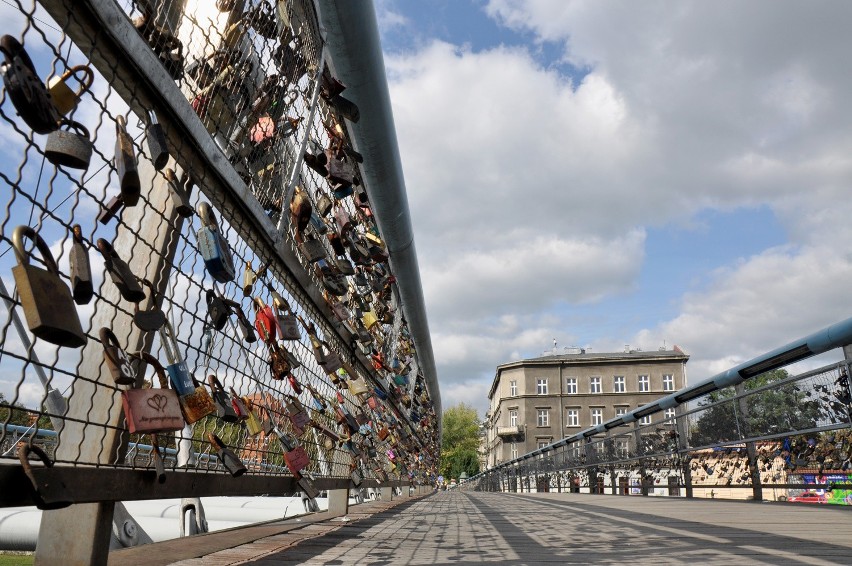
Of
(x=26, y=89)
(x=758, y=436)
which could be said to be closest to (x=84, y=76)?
(x=26, y=89)

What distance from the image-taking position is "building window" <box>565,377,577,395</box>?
5638 cm

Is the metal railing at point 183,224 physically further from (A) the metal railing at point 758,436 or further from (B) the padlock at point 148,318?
(A) the metal railing at point 758,436

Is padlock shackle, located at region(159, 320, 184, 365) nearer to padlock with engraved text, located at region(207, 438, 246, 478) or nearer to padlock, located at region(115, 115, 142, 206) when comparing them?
padlock with engraved text, located at region(207, 438, 246, 478)

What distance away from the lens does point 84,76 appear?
3.97 ft

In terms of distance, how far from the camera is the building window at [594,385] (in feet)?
184

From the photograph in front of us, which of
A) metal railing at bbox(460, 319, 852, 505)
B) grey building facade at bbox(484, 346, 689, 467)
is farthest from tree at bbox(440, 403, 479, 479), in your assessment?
metal railing at bbox(460, 319, 852, 505)

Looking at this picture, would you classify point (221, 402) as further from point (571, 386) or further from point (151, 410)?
point (571, 386)

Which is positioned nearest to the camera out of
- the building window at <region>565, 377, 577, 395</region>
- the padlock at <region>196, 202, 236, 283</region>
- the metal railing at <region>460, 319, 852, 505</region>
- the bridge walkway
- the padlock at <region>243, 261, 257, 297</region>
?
the padlock at <region>196, 202, 236, 283</region>

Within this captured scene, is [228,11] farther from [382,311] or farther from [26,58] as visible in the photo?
[382,311]

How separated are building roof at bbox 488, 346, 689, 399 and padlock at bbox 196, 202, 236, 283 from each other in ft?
187

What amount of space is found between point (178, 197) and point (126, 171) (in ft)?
1.09

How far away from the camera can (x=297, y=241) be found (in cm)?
262

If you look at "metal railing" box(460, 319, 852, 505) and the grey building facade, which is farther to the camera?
the grey building facade

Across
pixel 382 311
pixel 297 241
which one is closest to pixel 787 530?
pixel 297 241
